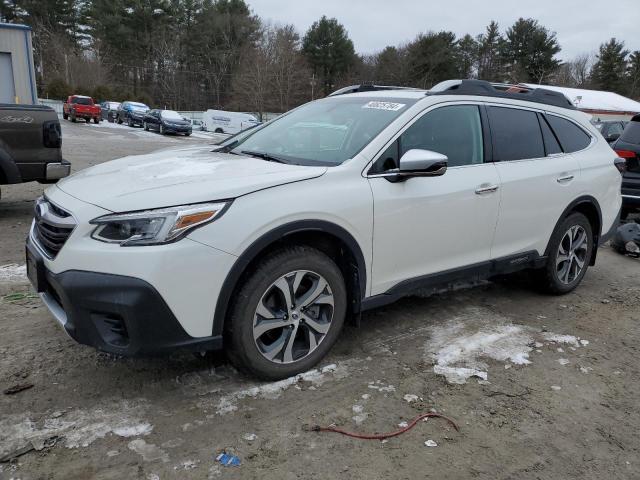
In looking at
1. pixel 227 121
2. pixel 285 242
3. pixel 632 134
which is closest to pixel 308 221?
pixel 285 242

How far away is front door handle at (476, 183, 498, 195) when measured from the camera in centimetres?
374

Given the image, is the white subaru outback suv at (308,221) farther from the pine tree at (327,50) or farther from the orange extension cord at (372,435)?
the pine tree at (327,50)

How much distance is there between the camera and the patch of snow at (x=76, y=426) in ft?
8.18

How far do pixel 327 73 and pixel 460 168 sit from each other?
65599mm

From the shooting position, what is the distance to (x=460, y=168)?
12.2 ft

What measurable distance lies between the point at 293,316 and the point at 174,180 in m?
1.01

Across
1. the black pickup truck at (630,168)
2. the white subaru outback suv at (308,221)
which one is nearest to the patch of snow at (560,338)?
the white subaru outback suv at (308,221)

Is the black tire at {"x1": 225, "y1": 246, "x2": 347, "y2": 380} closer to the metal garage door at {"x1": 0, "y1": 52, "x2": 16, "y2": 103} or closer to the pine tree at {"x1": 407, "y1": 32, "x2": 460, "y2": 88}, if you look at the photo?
the metal garage door at {"x1": 0, "y1": 52, "x2": 16, "y2": 103}

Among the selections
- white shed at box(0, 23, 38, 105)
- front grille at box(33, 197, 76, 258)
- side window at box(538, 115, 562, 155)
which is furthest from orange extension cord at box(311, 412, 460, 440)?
white shed at box(0, 23, 38, 105)

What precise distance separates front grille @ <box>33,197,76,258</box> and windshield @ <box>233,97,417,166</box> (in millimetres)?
1367

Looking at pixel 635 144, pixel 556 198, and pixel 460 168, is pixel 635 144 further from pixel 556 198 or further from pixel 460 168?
pixel 460 168

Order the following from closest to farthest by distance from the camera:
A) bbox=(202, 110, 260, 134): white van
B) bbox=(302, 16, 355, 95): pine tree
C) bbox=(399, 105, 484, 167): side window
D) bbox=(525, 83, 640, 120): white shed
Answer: bbox=(399, 105, 484, 167): side window → bbox=(525, 83, 640, 120): white shed → bbox=(202, 110, 260, 134): white van → bbox=(302, 16, 355, 95): pine tree

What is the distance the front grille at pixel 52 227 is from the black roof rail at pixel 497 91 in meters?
2.52

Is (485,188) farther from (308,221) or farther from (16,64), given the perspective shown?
(16,64)
